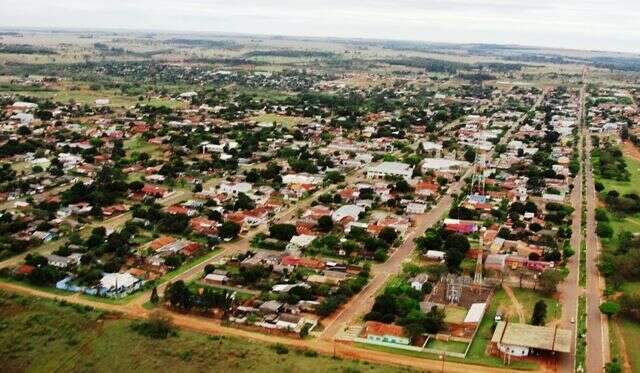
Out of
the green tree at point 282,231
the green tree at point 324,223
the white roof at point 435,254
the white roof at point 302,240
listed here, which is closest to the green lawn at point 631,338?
the white roof at point 435,254

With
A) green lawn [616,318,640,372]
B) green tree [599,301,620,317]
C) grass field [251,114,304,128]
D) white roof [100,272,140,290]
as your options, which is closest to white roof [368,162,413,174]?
grass field [251,114,304,128]

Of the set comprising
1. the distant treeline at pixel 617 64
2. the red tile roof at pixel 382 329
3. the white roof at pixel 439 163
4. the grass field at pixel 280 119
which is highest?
the distant treeline at pixel 617 64

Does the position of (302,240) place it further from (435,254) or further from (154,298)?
(154,298)

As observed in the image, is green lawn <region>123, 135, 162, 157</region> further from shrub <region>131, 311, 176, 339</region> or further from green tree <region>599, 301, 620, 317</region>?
green tree <region>599, 301, 620, 317</region>

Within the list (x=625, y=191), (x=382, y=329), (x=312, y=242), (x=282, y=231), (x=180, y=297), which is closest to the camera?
(x=382, y=329)

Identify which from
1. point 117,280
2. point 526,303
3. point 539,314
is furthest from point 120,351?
point 526,303

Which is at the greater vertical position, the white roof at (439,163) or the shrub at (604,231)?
the white roof at (439,163)

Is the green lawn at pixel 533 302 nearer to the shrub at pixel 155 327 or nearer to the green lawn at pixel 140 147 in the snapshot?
the shrub at pixel 155 327
